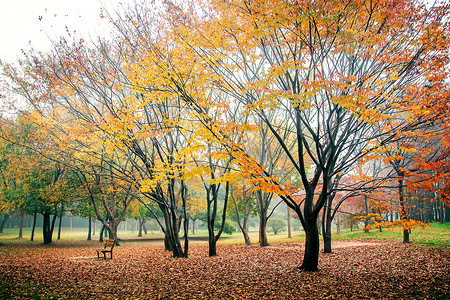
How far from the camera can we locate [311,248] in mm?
8109

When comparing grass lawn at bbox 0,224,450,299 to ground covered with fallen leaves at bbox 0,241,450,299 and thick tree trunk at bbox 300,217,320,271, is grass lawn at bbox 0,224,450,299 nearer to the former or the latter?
ground covered with fallen leaves at bbox 0,241,450,299

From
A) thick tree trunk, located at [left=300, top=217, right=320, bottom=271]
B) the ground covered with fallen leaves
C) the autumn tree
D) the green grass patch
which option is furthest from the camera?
the green grass patch

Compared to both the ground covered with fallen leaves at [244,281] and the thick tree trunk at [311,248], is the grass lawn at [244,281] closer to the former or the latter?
the ground covered with fallen leaves at [244,281]

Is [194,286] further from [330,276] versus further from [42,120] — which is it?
[42,120]

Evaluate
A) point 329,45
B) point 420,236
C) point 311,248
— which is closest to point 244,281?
point 311,248

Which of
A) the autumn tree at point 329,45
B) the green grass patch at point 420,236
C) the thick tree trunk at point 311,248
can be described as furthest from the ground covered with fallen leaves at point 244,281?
the green grass patch at point 420,236

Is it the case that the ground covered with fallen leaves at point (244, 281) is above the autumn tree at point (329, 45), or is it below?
below

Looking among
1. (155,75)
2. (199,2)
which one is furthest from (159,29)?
(155,75)

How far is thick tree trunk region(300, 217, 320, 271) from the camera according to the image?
26.2ft

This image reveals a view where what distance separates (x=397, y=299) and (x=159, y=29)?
445 inches

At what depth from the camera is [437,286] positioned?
5.79m

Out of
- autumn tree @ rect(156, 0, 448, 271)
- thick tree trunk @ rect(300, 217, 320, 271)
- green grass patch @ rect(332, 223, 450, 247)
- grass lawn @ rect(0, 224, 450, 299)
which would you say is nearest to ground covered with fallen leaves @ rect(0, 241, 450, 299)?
grass lawn @ rect(0, 224, 450, 299)

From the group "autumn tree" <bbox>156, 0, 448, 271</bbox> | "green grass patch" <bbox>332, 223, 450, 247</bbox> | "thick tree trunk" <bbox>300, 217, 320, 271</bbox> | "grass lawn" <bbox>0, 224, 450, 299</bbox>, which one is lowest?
"green grass patch" <bbox>332, 223, 450, 247</bbox>

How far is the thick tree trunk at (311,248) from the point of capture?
8.00m
